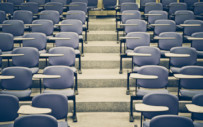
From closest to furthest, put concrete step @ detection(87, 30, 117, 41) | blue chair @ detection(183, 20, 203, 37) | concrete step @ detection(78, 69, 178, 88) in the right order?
concrete step @ detection(78, 69, 178, 88)
blue chair @ detection(183, 20, 203, 37)
concrete step @ detection(87, 30, 117, 41)

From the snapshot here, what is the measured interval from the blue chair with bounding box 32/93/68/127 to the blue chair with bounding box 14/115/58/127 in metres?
0.49

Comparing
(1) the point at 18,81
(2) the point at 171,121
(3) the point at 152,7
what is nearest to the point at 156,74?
(2) the point at 171,121

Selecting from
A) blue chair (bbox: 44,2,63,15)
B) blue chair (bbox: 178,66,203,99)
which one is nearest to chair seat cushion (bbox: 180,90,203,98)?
blue chair (bbox: 178,66,203,99)

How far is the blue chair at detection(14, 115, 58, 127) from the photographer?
292 centimetres

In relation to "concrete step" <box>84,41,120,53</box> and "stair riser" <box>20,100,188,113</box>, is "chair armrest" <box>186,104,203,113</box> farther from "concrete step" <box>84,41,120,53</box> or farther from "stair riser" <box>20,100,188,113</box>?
"concrete step" <box>84,41,120,53</box>

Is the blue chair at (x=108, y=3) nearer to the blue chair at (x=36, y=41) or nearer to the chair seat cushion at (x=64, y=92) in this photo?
the blue chair at (x=36, y=41)

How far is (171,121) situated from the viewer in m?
2.91

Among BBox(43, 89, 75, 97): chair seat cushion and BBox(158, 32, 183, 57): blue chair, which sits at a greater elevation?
BBox(158, 32, 183, 57): blue chair

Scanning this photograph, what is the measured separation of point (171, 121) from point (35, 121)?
4.04 ft

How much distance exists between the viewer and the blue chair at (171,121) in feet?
9.48

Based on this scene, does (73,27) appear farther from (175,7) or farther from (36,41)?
(175,7)

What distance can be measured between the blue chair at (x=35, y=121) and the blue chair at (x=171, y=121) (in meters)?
0.92

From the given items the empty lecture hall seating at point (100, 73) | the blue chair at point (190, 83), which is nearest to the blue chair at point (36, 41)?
A: the empty lecture hall seating at point (100, 73)

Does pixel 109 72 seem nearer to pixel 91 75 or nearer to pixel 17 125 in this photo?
pixel 91 75
